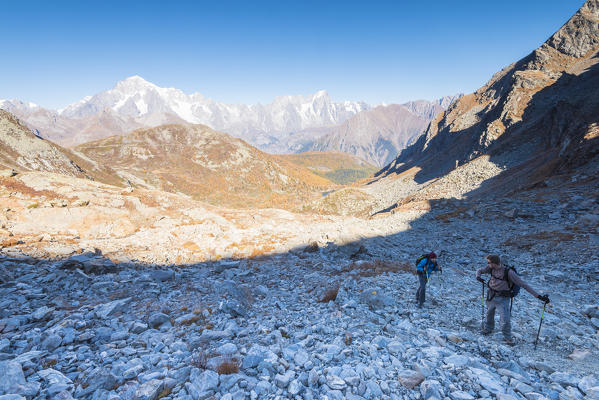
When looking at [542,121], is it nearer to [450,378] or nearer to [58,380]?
[450,378]

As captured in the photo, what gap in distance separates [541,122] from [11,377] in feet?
280

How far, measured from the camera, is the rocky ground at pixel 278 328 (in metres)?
5.31

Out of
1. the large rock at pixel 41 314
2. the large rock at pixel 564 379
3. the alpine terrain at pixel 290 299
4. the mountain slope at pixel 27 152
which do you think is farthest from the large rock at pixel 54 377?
the mountain slope at pixel 27 152

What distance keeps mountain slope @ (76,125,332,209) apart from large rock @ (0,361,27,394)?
256ft

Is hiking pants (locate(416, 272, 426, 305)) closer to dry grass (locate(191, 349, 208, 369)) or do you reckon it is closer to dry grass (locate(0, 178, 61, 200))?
dry grass (locate(191, 349, 208, 369))

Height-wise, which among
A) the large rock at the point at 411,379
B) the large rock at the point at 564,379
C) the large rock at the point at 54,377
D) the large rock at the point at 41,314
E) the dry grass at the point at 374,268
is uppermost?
the large rock at the point at 41,314

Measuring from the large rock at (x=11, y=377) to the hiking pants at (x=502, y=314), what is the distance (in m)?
12.5

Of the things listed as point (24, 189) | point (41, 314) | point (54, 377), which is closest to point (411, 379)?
point (54, 377)

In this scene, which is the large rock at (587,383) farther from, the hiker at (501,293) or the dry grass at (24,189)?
the dry grass at (24,189)

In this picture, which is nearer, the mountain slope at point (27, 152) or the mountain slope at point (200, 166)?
the mountain slope at point (27, 152)

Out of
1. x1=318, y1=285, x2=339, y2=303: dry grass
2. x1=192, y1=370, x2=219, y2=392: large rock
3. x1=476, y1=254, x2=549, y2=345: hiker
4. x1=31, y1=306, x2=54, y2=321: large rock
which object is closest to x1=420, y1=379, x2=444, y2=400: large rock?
x1=192, y1=370, x2=219, y2=392: large rock

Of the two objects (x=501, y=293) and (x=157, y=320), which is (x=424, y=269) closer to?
(x=501, y=293)

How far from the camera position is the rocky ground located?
17.4ft

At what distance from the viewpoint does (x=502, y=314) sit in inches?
335
